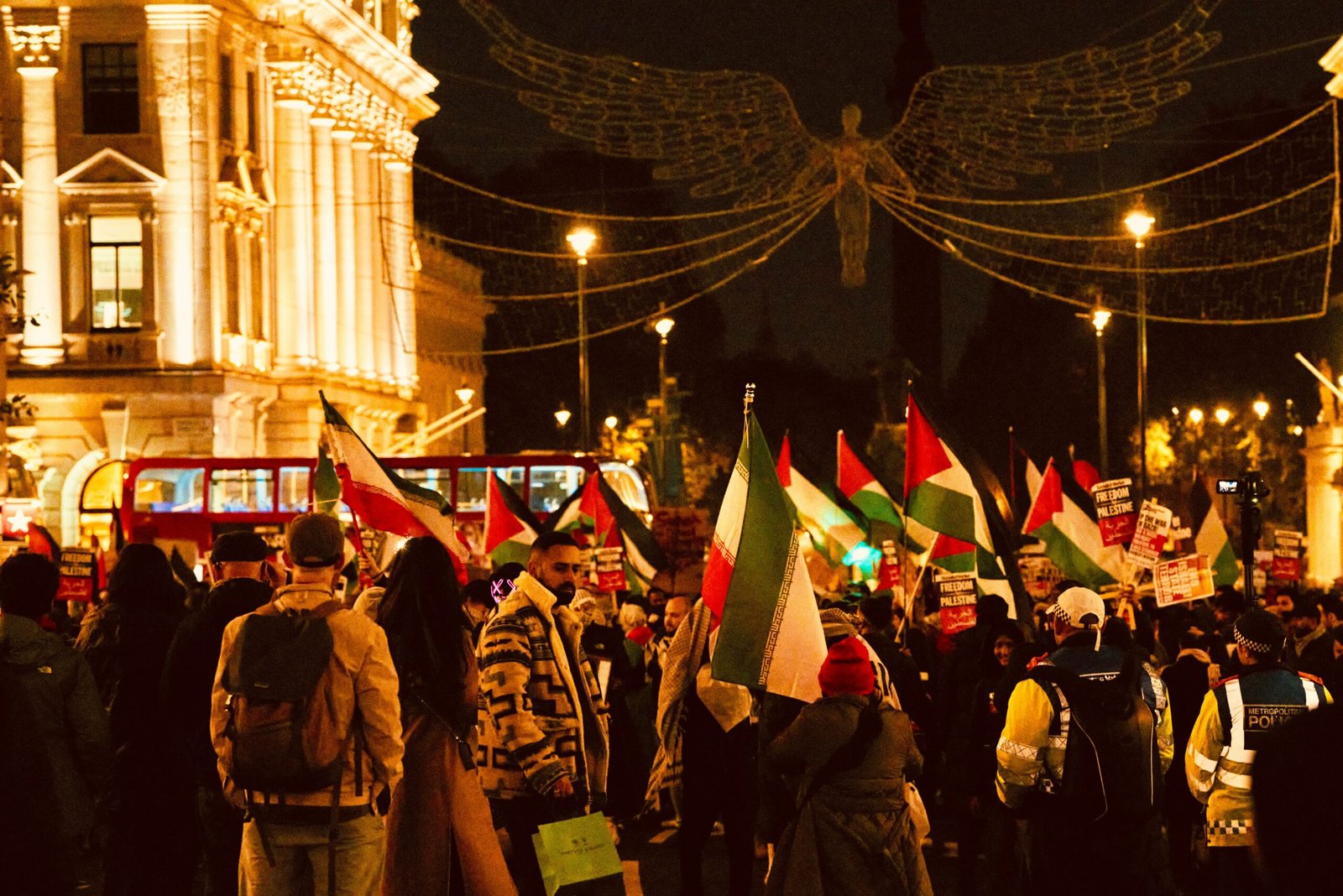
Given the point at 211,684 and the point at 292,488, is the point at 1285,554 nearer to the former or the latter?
the point at 211,684

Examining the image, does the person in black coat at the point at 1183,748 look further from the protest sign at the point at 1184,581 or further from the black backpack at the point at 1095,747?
the black backpack at the point at 1095,747

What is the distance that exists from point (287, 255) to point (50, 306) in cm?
741

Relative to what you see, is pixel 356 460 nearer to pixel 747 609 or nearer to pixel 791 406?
pixel 747 609

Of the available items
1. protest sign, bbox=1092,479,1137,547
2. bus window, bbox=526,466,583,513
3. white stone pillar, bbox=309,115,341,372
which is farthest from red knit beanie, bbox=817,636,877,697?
white stone pillar, bbox=309,115,341,372

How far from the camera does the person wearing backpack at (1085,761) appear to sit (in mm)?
7637

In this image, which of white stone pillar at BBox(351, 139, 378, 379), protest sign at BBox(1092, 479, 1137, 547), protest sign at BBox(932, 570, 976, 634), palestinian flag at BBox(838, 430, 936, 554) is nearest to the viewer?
protest sign at BBox(932, 570, 976, 634)

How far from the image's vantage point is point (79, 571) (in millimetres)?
17922

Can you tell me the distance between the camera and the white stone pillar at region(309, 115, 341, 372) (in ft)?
162

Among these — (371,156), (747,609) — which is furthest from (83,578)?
(371,156)

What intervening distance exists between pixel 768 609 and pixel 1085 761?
4.51ft

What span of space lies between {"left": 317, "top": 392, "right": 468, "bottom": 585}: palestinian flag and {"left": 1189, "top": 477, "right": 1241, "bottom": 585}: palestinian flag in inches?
286

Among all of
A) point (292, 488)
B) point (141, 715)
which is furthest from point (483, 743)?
point (292, 488)

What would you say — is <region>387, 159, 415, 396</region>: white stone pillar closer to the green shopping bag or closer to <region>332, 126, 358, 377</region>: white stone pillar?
<region>332, 126, 358, 377</region>: white stone pillar

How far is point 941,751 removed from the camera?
12.7m
